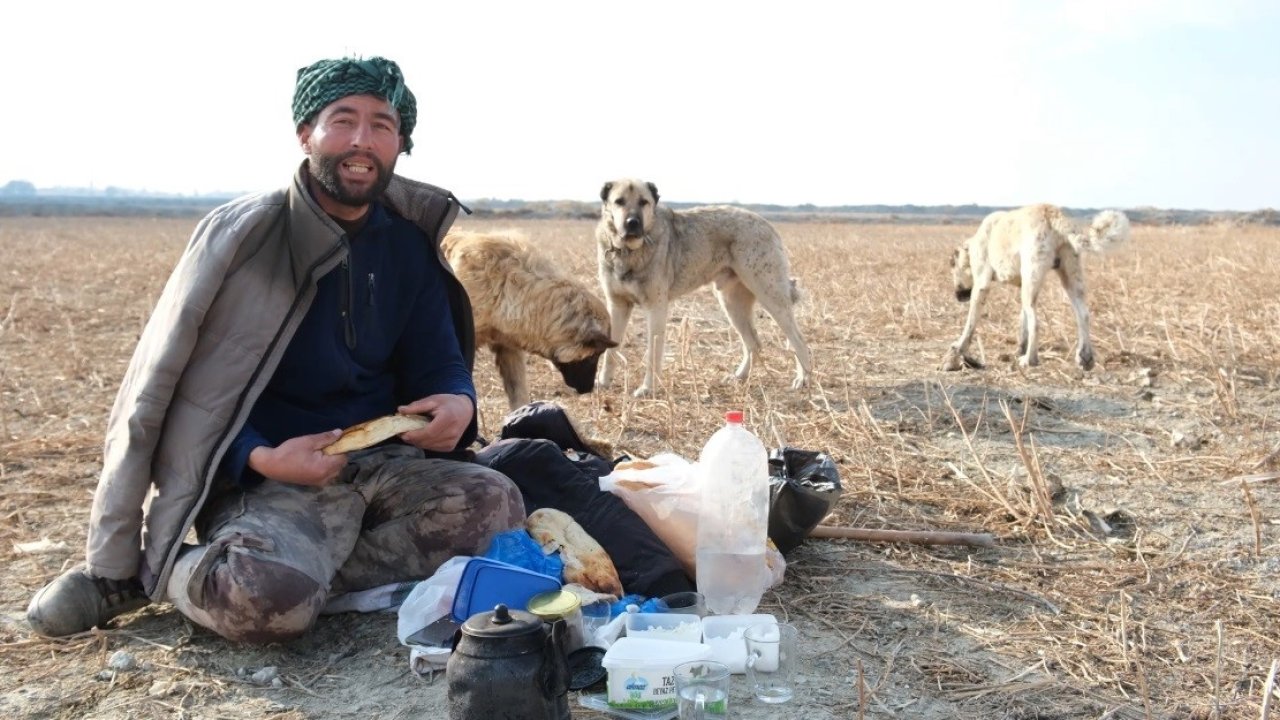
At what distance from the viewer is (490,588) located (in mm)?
3391

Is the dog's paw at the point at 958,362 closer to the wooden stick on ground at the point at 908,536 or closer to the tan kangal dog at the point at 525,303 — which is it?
the tan kangal dog at the point at 525,303

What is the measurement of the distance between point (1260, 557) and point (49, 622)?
4.67m

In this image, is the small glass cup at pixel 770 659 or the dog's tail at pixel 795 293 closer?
the small glass cup at pixel 770 659

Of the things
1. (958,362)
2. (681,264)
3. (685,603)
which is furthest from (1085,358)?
(685,603)

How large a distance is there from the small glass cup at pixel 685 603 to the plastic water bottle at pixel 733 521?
0.52 ft

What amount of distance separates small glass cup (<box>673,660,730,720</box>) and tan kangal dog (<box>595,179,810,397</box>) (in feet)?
17.0

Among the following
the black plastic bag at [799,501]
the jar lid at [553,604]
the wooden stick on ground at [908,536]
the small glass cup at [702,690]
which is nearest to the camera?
the small glass cup at [702,690]

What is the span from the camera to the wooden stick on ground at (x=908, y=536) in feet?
14.7

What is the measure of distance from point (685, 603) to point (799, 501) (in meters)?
0.76

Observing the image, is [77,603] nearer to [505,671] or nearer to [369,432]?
[369,432]

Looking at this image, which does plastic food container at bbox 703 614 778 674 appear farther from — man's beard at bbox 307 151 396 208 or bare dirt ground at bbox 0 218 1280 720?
man's beard at bbox 307 151 396 208

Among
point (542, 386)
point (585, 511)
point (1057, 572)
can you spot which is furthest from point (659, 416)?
point (1057, 572)

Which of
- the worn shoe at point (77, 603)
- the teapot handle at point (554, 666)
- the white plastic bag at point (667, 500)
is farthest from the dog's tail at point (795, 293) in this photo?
the teapot handle at point (554, 666)

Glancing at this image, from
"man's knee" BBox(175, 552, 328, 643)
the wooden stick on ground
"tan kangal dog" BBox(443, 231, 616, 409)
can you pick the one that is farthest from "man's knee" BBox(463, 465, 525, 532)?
"tan kangal dog" BBox(443, 231, 616, 409)
